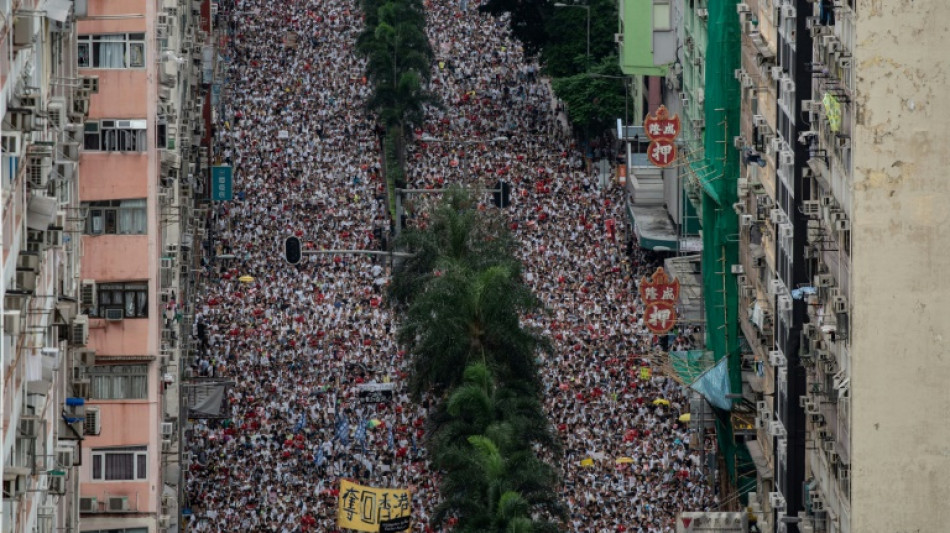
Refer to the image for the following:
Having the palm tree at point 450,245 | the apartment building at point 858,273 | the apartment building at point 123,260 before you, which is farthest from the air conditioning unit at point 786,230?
the apartment building at point 123,260

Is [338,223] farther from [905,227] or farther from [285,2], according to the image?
[905,227]

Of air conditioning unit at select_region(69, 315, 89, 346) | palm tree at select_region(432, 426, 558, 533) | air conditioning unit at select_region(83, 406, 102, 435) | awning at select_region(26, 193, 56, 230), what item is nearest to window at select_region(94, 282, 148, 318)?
palm tree at select_region(432, 426, 558, 533)

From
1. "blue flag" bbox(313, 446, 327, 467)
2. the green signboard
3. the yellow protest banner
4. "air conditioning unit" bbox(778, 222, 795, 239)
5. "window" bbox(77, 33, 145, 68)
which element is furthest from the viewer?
the green signboard

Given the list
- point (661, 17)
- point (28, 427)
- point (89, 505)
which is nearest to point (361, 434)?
point (89, 505)

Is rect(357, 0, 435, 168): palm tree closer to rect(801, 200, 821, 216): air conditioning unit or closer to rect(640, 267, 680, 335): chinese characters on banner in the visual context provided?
rect(640, 267, 680, 335): chinese characters on banner

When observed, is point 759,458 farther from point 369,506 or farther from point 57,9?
point 57,9

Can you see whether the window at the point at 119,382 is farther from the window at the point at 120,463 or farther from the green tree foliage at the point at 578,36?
the green tree foliage at the point at 578,36
